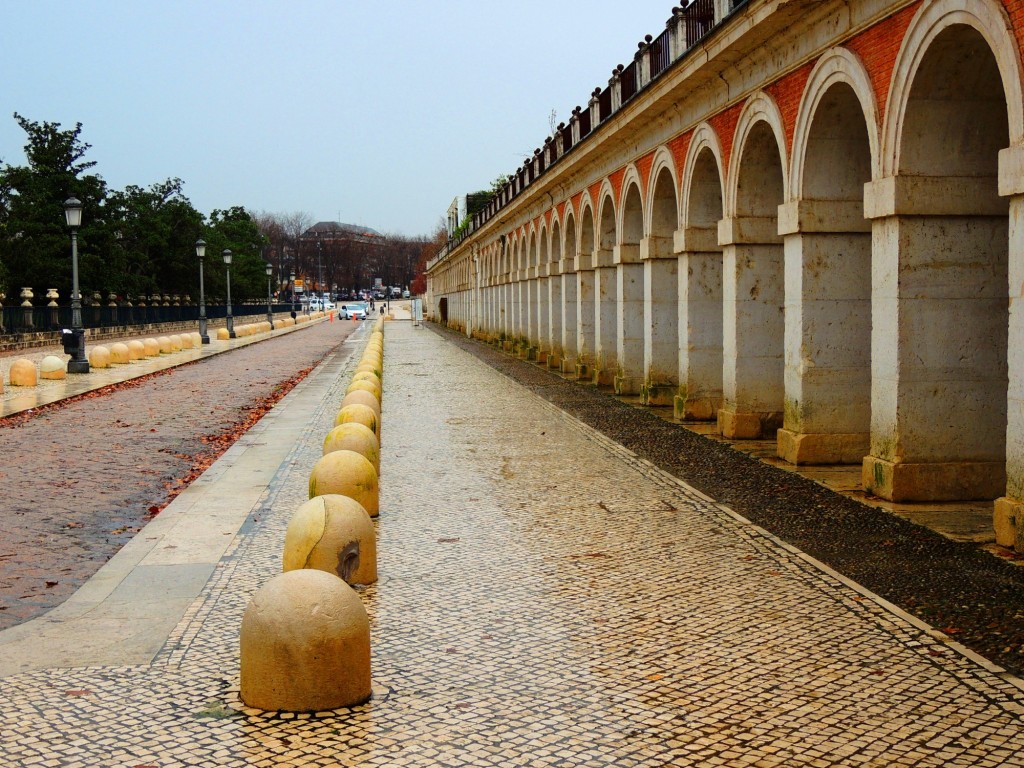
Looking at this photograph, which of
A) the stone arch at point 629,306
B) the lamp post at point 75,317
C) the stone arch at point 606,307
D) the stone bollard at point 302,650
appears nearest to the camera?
the stone bollard at point 302,650

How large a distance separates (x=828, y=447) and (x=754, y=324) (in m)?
2.88

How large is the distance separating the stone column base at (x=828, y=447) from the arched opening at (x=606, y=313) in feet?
38.1

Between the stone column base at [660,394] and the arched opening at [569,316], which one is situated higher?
the arched opening at [569,316]

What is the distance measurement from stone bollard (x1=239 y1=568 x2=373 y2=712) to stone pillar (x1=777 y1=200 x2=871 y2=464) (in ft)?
28.9

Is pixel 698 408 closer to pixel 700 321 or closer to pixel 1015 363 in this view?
pixel 700 321

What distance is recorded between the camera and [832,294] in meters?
13.1

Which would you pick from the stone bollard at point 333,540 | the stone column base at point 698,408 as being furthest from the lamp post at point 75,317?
the stone bollard at point 333,540

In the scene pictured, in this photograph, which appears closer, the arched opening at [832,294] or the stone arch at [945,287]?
the stone arch at [945,287]

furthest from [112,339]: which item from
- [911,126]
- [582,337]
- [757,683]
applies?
[757,683]

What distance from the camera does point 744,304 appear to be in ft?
51.0

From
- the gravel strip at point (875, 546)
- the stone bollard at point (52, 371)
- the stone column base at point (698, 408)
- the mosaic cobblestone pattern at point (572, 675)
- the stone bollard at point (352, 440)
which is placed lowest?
the gravel strip at point (875, 546)

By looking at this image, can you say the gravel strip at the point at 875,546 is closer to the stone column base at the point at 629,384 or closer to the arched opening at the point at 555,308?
the stone column base at the point at 629,384

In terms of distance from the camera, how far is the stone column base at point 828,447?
13141 mm

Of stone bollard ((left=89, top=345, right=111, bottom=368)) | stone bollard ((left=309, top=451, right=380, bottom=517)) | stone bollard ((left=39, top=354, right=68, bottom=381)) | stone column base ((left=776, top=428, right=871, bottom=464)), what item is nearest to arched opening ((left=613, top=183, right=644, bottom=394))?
stone column base ((left=776, top=428, right=871, bottom=464))
